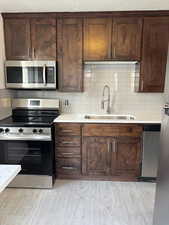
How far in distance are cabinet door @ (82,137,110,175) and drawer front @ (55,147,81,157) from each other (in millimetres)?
87

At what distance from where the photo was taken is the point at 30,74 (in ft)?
→ 9.06

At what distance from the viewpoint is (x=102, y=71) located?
3.08 m

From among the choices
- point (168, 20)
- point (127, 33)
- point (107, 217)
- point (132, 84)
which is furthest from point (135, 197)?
point (168, 20)

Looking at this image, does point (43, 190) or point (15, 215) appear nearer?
point (15, 215)

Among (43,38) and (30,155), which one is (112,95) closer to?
(43,38)

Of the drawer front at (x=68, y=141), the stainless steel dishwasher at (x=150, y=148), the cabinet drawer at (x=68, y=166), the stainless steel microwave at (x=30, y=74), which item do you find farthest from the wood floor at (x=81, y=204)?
the stainless steel microwave at (x=30, y=74)

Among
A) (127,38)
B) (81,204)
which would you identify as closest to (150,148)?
(81,204)

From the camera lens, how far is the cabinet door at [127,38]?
2.67 meters

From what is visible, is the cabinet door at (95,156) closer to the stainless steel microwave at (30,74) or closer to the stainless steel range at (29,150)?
the stainless steel range at (29,150)

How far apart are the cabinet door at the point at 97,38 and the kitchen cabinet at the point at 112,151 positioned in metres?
1.06

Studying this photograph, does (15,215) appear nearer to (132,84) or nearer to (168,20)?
(132,84)

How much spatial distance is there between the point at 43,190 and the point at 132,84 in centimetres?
210

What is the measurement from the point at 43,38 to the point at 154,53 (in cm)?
165

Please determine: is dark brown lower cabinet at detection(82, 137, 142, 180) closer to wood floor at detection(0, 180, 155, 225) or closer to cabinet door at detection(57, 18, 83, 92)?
wood floor at detection(0, 180, 155, 225)
